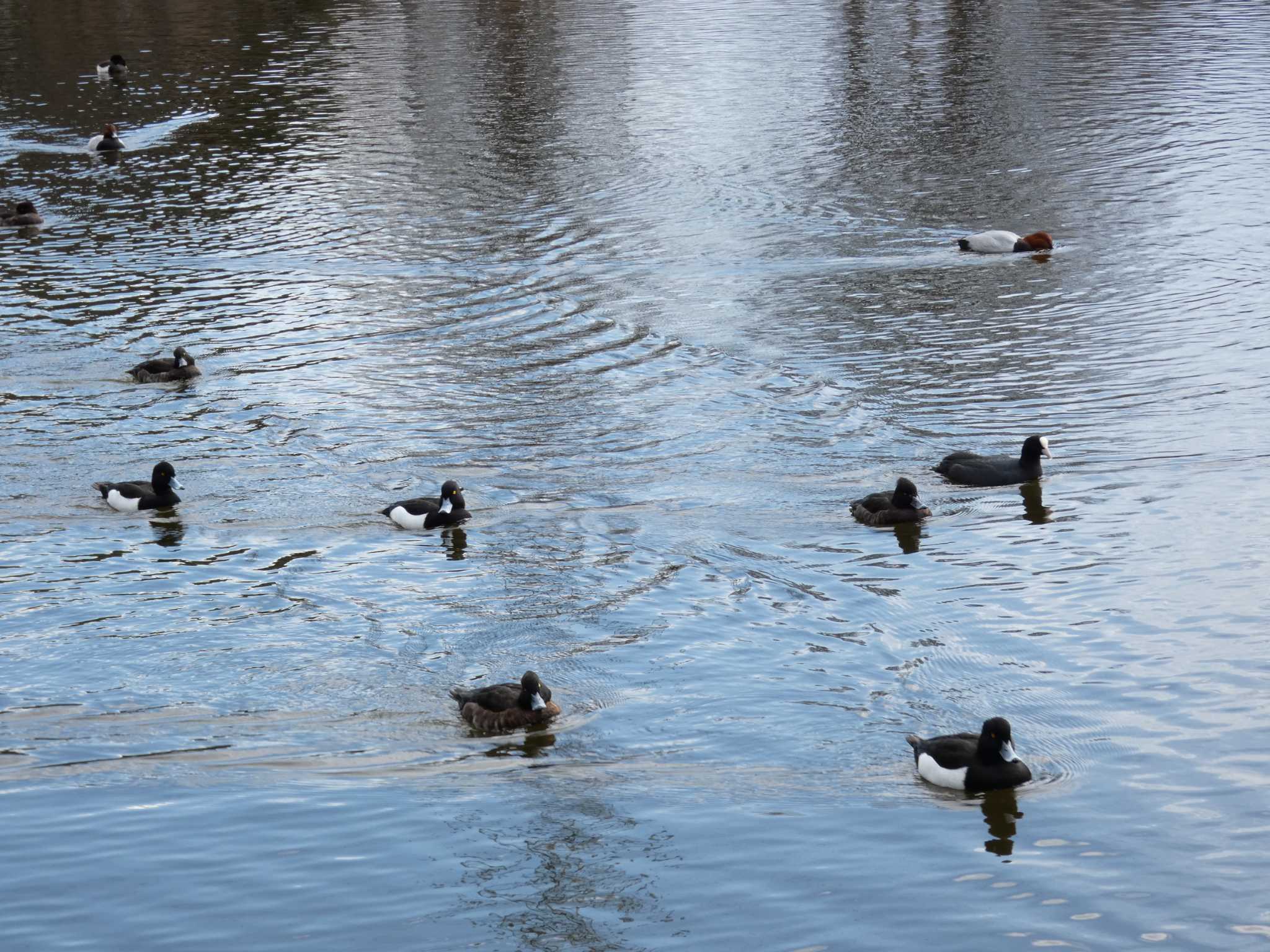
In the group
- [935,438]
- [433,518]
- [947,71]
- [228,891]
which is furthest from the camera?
[947,71]

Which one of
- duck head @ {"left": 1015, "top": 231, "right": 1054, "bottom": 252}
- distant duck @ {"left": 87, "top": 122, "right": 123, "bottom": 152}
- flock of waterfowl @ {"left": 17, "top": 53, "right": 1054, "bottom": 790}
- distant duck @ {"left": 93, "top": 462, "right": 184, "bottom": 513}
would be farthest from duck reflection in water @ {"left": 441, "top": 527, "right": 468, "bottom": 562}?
distant duck @ {"left": 87, "top": 122, "right": 123, "bottom": 152}

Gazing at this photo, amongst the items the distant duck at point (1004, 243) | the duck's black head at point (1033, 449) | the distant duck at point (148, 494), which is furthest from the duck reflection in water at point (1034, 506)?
the distant duck at point (1004, 243)

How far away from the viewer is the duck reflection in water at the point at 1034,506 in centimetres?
1742

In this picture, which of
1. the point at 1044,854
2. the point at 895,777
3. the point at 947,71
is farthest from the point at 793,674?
the point at 947,71

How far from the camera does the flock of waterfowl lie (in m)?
12.0

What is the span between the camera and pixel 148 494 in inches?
717

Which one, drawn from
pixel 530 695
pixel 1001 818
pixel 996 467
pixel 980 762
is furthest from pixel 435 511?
pixel 1001 818

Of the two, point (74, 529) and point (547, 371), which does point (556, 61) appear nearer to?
point (547, 371)

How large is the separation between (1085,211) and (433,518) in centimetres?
1777

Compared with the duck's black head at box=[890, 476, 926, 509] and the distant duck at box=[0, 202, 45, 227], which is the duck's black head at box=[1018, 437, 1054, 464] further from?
the distant duck at box=[0, 202, 45, 227]

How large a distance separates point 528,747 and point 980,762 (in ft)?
11.9

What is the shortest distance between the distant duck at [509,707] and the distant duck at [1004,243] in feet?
55.6

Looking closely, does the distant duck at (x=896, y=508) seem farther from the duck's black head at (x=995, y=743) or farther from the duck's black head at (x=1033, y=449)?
the duck's black head at (x=995, y=743)

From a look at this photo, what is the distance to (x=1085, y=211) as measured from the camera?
30469mm
